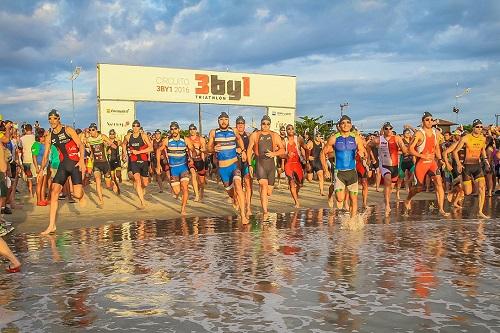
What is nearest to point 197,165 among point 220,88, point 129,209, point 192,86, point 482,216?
point 129,209

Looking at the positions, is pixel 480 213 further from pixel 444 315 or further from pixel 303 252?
pixel 444 315

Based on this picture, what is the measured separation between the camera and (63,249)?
23.4ft

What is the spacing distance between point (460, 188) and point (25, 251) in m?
8.96

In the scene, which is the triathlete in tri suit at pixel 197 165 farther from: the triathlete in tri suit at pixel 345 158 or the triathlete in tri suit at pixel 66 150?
the triathlete in tri suit at pixel 345 158

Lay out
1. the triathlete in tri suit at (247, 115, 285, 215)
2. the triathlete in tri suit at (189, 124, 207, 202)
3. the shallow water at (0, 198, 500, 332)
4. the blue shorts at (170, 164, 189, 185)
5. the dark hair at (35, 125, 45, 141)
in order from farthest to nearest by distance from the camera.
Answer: the triathlete in tri suit at (189, 124, 207, 202)
the dark hair at (35, 125, 45, 141)
the blue shorts at (170, 164, 189, 185)
the triathlete in tri suit at (247, 115, 285, 215)
the shallow water at (0, 198, 500, 332)

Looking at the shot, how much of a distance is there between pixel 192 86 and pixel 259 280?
882 inches

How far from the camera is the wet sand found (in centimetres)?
1023

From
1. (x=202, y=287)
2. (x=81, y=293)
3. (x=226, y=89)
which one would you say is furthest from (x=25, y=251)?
(x=226, y=89)

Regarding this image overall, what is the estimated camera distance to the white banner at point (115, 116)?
24.4m

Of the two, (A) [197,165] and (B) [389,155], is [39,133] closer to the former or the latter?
(A) [197,165]

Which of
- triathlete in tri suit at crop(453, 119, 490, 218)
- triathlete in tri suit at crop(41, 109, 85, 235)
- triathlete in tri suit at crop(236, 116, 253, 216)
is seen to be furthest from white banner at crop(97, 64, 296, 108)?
triathlete in tri suit at crop(453, 119, 490, 218)

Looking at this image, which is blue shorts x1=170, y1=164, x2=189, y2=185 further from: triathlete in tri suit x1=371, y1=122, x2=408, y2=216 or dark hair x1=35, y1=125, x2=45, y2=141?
triathlete in tri suit x1=371, y1=122, x2=408, y2=216

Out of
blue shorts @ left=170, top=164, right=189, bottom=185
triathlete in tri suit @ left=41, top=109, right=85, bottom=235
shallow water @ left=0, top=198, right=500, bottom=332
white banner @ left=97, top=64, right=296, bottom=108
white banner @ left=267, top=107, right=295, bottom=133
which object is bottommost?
shallow water @ left=0, top=198, right=500, bottom=332

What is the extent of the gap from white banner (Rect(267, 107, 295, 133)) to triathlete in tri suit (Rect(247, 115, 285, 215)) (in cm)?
1781
